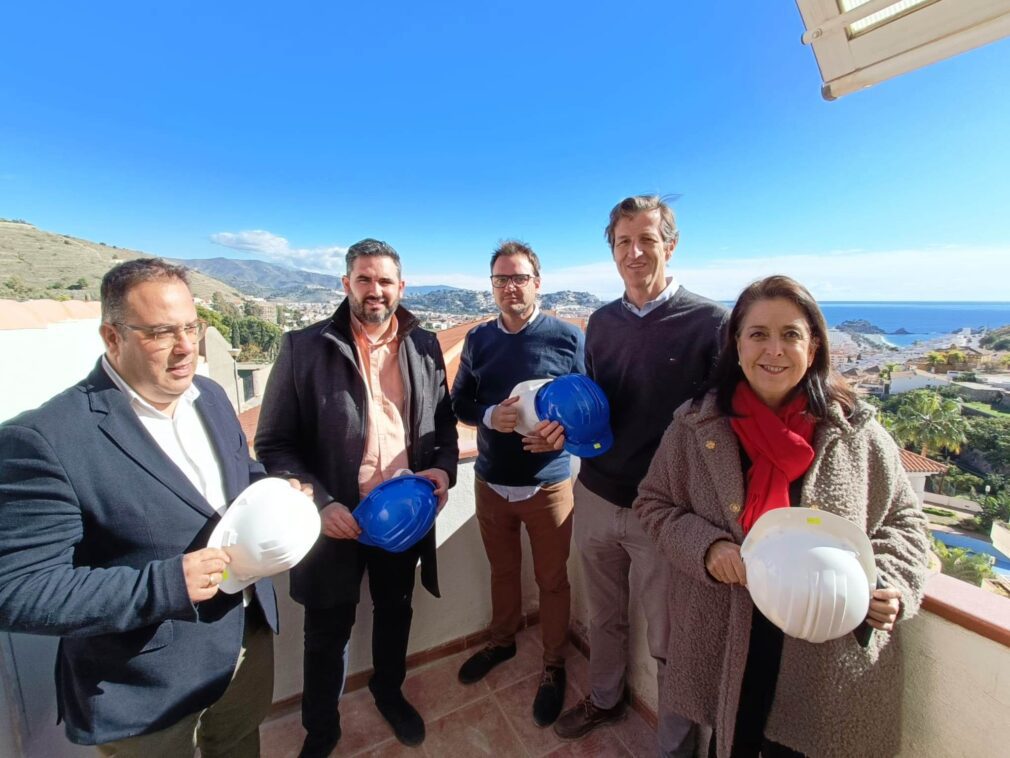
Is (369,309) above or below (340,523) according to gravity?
above

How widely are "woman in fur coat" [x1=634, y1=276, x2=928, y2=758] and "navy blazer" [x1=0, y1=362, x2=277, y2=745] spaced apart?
4.44 ft

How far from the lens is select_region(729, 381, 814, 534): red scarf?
44.4 inches

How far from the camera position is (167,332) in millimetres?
1162

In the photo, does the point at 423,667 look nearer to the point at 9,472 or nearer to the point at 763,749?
the point at 763,749

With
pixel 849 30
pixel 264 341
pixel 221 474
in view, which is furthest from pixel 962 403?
pixel 264 341

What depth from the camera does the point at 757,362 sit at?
121cm

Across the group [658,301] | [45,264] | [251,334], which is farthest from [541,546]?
[45,264]

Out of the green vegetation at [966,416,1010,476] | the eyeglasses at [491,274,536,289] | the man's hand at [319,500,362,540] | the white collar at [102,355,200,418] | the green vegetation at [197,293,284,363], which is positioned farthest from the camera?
the green vegetation at [197,293,284,363]

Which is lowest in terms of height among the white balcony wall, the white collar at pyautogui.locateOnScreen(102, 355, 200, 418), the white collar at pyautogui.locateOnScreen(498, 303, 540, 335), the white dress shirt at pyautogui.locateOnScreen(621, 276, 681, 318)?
the white dress shirt at pyautogui.locateOnScreen(621, 276, 681, 318)

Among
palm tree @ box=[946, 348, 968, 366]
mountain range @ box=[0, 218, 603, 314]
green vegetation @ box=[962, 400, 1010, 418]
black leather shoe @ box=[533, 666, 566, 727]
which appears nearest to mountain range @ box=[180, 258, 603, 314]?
mountain range @ box=[0, 218, 603, 314]

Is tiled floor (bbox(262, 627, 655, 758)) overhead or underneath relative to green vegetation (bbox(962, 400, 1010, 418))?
overhead

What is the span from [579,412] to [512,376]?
596mm

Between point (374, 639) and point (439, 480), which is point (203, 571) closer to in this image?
point (439, 480)

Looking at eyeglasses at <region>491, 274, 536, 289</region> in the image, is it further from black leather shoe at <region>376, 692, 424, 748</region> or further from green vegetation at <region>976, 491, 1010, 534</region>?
green vegetation at <region>976, 491, 1010, 534</region>
